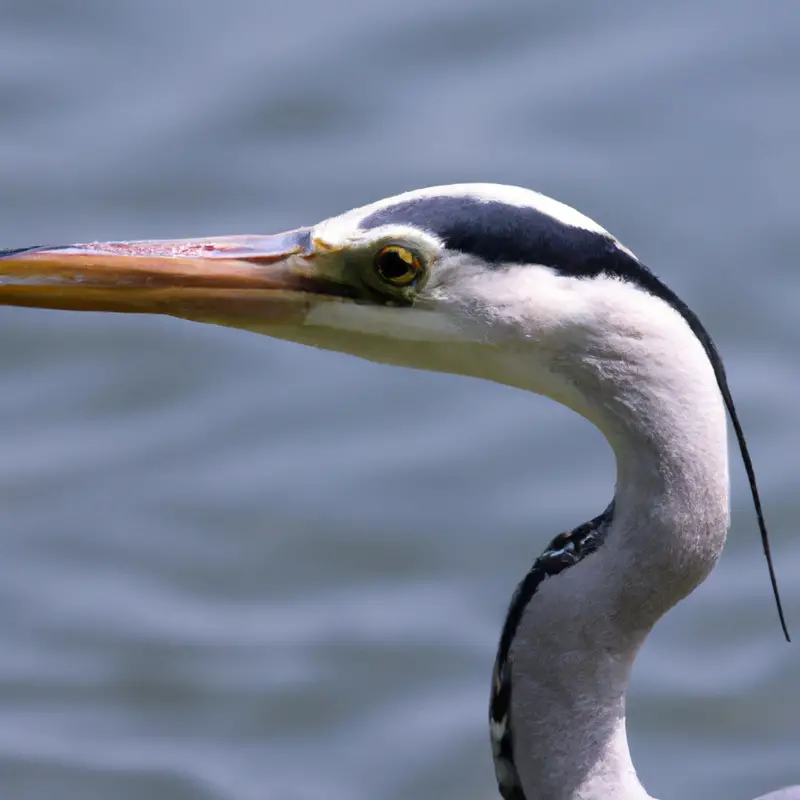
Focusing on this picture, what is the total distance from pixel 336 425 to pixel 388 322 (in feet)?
8.11

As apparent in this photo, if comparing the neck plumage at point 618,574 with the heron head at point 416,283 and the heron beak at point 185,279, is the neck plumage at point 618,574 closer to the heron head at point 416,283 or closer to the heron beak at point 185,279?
the heron head at point 416,283

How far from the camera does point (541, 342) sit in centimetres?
304

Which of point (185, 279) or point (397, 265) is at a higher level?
point (185, 279)

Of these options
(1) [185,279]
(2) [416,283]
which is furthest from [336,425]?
(2) [416,283]

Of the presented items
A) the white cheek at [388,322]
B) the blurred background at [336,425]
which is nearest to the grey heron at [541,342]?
the white cheek at [388,322]

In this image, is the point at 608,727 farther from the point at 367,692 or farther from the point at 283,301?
the point at 367,692

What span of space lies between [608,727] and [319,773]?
1.75 metres

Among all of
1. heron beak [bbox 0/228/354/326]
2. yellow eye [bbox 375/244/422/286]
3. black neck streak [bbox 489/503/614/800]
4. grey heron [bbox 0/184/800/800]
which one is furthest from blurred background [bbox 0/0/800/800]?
yellow eye [bbox 375/244/422/286]

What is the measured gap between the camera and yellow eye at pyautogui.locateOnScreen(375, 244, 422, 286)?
3.07 metres

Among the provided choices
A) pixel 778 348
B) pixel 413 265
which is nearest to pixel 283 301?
pixel 413 265

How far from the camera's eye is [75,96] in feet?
22.0

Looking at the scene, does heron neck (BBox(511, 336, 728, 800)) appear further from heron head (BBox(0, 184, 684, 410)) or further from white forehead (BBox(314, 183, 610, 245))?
white forehead (BBox(314, 183, 610, 245))

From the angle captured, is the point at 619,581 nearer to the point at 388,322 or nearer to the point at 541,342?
the point at 541,342

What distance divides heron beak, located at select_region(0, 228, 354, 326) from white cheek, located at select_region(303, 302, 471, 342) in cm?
3
